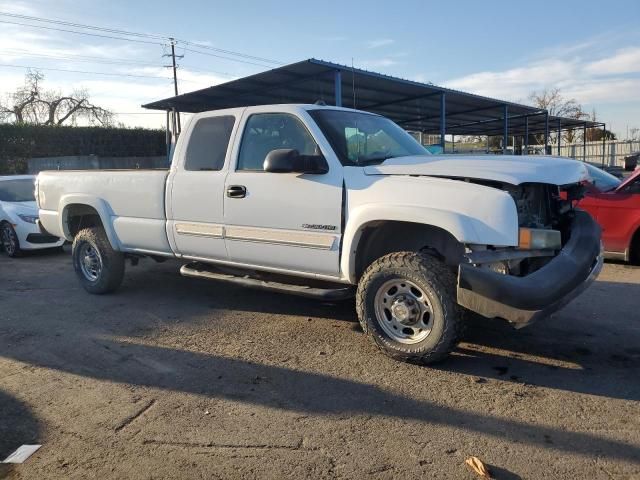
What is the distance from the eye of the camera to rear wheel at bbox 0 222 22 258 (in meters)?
10.0

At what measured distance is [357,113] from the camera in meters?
5.34

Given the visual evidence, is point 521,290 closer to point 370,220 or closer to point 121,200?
point 370,220

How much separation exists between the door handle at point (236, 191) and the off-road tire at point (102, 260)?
2.23 m

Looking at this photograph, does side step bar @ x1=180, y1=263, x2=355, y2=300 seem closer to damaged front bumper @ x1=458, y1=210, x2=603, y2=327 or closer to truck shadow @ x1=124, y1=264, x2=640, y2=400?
truck shadow @ x1=124, y1=264, x2=640, y2=400

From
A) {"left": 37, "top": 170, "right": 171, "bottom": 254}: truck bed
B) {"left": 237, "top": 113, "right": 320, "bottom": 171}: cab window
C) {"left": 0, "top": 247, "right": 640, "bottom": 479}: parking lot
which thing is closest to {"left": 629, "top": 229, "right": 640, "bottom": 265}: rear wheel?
{"left": 0, "top": 247, "right": 640, "bottom": 479}: parking lot

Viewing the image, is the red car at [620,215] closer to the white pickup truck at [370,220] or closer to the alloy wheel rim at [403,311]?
the white pickup truck at [370,220]

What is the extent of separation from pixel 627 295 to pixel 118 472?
5.69 metres

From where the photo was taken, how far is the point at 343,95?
18.2m

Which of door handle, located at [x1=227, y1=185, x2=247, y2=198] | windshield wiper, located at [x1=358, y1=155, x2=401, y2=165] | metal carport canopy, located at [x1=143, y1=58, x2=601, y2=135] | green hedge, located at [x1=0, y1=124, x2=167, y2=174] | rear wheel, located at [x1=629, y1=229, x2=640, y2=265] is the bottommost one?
rear wheel, located at [x1=629, y1=229, x2=640, y2=265]

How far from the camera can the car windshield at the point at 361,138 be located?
4.67 meters

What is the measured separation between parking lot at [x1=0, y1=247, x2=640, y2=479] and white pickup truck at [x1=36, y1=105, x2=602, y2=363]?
480 mm

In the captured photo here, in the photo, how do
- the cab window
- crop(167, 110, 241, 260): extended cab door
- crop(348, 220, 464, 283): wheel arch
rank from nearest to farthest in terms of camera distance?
crop(348, 220, 464, 283): wheel arch, the cab window, crop(167, 110, 241, 260): extended cab door

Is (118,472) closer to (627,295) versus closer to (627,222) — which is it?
(627,295)

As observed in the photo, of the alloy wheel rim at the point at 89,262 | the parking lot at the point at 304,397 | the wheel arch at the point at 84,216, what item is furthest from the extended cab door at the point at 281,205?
the alloy wheel rim at the point at 89,262
